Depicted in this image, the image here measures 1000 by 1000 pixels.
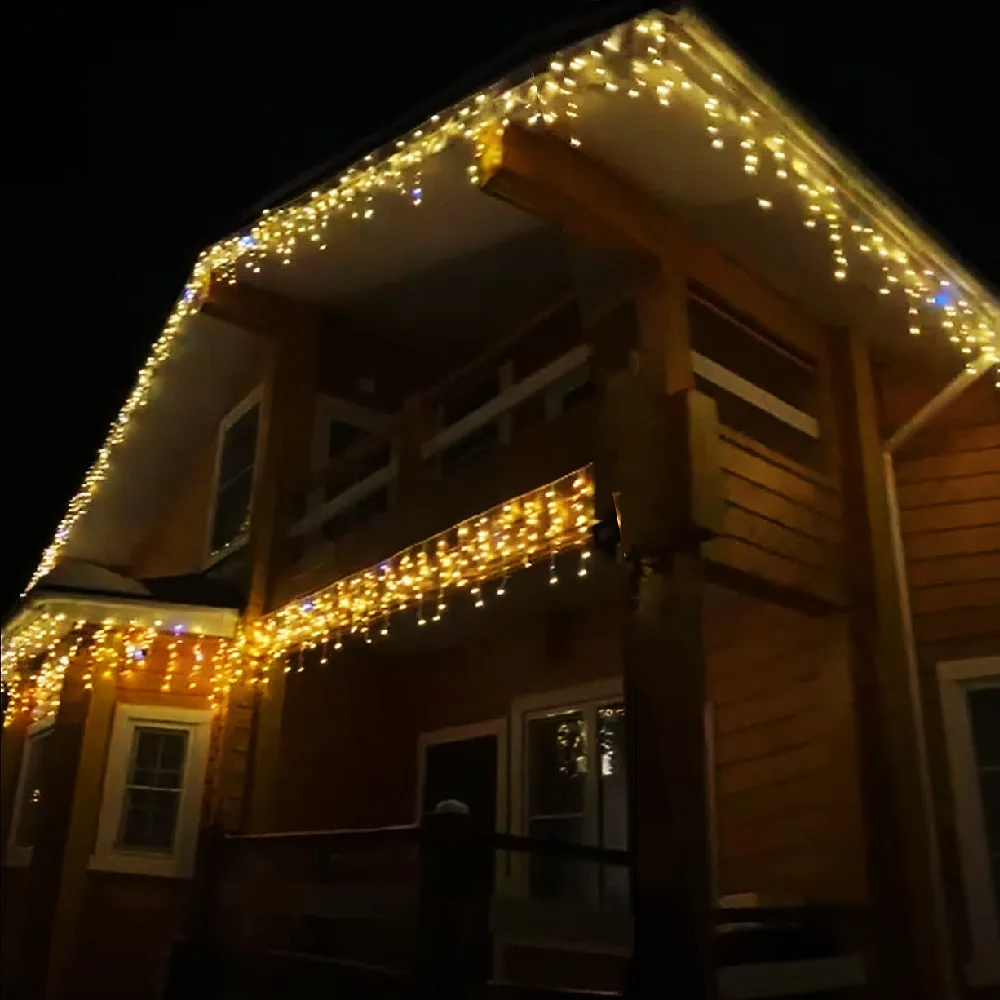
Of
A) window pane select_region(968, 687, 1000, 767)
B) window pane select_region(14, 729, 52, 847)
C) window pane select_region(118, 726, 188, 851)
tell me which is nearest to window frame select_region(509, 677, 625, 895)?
window pane select_region(968, 687, 1000, 767)

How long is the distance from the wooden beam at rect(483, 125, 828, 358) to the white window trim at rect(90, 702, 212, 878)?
17.9 feet

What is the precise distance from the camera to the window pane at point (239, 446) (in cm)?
1009

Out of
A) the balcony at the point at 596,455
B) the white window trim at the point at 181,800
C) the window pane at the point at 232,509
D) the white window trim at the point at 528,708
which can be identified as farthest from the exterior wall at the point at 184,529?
the white window trim at the point at 528,708

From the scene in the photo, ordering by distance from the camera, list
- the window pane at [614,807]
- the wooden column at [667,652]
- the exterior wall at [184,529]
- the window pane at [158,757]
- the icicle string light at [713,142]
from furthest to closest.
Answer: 1. the exterior wall at [184,529]
2. the window pane at [158,757]
3. the window pane at [614,807]
4. the icicle string light at [713,142]
5. the wooden column at [667,652]

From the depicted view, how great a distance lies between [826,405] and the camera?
6.67 m

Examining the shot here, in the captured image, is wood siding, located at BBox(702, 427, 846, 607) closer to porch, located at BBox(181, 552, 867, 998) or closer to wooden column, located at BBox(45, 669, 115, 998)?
porch, located at BBox(181, 552, 867, 998)

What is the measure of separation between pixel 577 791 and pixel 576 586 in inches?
58.9

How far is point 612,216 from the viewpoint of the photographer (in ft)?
19.0

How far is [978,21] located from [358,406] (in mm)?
6225

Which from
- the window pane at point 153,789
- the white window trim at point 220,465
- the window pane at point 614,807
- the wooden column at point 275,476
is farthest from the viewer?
the white window trim at point 220,465

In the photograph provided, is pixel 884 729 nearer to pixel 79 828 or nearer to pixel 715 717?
pixel 715 717

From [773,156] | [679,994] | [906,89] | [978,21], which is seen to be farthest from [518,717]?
[978,21]

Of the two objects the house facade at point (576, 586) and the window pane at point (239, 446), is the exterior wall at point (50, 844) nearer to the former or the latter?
the house facade at point (576, 586)

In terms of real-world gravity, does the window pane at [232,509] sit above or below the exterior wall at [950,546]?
above
